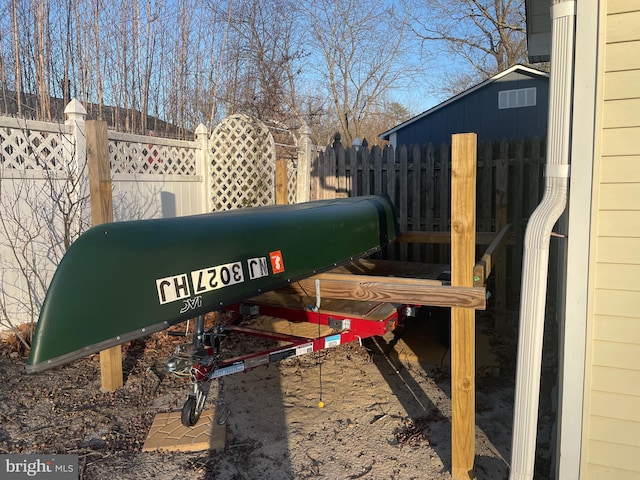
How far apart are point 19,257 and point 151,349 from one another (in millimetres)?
1676

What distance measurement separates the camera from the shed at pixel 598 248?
2.60 meters

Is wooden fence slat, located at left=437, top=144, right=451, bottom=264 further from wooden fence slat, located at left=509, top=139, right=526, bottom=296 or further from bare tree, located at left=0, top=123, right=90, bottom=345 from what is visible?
bare tree, located at left=0, top=123, right=90, bottom=345

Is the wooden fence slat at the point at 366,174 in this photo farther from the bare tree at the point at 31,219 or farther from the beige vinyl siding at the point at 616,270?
the beige vinyl siding at the point at 616,270

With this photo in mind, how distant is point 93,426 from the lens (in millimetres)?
3799

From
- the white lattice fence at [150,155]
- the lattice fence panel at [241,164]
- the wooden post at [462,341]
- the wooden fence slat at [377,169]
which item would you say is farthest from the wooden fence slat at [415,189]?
the wooden post at [462,341]

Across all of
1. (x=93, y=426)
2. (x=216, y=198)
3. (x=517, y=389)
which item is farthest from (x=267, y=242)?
(x=216, y=198)

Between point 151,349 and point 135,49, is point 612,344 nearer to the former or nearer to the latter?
point 151,349

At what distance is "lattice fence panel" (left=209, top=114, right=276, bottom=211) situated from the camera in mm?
8133

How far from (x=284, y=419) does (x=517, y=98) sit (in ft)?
48.3

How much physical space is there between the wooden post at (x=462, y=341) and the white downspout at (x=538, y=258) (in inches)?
14.2

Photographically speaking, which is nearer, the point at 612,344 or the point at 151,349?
the point at 612,344

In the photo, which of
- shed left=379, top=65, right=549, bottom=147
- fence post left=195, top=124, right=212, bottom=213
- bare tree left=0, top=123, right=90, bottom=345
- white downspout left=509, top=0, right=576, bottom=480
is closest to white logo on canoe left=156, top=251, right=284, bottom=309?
white downspout left=509, top=0, right=576, bottom=480

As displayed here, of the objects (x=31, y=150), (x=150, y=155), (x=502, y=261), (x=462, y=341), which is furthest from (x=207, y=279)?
(x=150, y=155)

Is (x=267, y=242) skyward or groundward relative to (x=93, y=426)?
skyward
